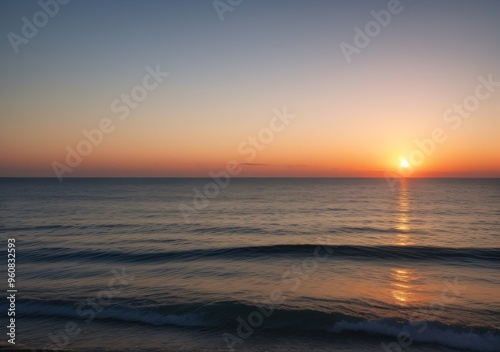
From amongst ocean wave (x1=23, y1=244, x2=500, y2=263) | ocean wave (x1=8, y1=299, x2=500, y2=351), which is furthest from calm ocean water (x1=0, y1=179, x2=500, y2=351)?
ocean wave (x1=23, y1=244, x2=500, y2=263)

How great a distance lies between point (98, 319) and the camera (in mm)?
14312

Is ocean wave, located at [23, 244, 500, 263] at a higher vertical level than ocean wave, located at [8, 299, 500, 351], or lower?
higher

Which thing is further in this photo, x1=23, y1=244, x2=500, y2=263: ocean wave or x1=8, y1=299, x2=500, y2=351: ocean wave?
x1=23, y1=244, x2=500, y2=263: ocean wave

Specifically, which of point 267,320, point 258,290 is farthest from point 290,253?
point 267,320

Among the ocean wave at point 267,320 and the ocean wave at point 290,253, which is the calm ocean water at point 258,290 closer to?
the ocean wave at point 267,320

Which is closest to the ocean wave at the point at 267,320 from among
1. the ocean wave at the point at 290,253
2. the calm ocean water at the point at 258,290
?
the calm ocean water at the point at 258,290

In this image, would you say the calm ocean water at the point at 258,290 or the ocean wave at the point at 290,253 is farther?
the ocean wave at the point at 290,253

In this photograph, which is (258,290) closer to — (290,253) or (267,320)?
(267,320)

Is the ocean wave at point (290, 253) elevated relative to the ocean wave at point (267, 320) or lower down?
elevated

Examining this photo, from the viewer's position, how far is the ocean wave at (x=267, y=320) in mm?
12648

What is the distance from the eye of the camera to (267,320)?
14.0 metres

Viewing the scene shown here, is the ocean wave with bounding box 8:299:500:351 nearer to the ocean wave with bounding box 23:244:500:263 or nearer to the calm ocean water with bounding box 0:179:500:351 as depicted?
the calm ocean water with bounding box 0:179:500:351

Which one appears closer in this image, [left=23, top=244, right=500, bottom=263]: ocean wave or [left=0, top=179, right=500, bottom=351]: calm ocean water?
[left=0, top=179, right=500, bottom=351]: calm ocean water

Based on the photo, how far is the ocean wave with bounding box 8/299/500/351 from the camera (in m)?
12.6
